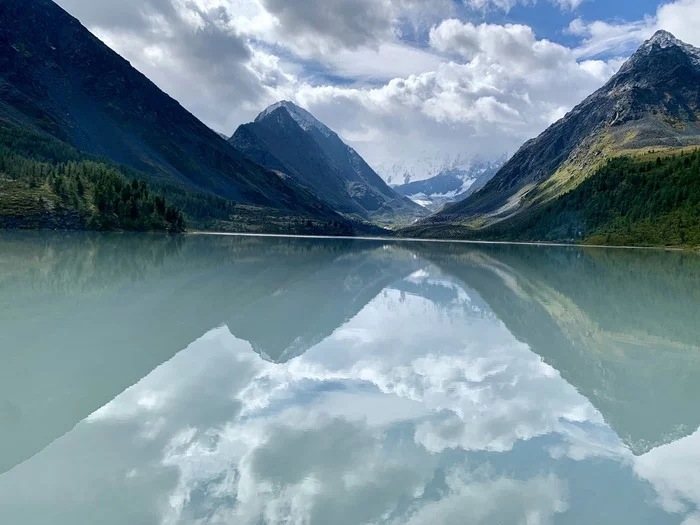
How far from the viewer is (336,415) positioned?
12.9 meters

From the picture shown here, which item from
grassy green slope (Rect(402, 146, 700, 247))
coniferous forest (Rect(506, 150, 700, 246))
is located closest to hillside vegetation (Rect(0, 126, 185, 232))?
grassy green slope (Rect(402, 146, 700, 247))

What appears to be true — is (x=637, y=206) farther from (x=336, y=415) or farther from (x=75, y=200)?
(x=336, y=415)

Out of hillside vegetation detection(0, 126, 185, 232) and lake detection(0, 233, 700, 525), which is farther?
hillside vegetation detection(0, 126, 185, 232)

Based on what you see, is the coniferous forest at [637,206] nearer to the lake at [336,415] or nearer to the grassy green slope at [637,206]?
the grassy green slope at [637,206]

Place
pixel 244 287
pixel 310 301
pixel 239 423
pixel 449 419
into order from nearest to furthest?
1. pixel 239 423
2. pixel 449 419
3. pixel 310 301
4. pixel 244 287

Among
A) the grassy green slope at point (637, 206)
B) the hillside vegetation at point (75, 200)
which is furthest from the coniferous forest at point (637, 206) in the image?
the hillside vegetation at point (75, 200)

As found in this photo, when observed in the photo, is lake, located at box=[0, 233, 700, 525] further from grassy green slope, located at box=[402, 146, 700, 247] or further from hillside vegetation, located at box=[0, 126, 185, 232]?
grassy green slope, located at box=[402, 146, 700, 247]

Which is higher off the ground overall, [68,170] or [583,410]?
[68,170]

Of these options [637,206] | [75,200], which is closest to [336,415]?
[75,200]

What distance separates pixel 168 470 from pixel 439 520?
5.11m

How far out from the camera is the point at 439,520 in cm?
820

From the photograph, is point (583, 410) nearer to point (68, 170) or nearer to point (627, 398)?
point (627, 398)

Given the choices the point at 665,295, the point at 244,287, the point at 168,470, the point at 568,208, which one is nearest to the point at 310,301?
the point at 244,287

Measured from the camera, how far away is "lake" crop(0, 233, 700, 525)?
28.3 feet
